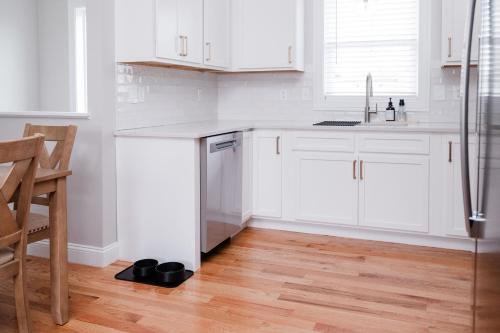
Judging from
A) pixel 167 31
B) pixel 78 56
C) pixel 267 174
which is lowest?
pixel 267 174

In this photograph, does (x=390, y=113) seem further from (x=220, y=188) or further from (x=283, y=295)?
(x=283, y=295)

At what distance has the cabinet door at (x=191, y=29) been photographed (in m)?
3.51

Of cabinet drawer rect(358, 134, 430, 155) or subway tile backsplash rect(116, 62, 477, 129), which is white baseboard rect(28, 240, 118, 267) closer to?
subway tile backsplash rect(116, 62, 477, 129)

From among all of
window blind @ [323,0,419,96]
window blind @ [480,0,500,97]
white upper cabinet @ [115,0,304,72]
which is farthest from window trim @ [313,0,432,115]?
window blind @ [480,0,500,97]

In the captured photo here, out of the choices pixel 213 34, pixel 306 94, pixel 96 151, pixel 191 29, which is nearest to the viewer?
pixel 96 151

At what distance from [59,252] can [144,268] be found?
74cm

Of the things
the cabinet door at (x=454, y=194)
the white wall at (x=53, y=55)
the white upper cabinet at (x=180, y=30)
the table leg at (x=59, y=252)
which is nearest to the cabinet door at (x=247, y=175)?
the white upper cabinet at (x=180, y=30)

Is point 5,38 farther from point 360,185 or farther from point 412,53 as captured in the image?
point 412,53

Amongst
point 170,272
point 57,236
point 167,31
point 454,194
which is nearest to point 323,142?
point 454,194

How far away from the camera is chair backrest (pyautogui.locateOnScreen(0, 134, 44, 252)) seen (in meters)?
1.90

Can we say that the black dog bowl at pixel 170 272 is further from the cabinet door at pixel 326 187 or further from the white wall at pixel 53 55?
the white wall at pixel 53 55

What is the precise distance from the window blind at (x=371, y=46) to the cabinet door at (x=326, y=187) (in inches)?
32.4

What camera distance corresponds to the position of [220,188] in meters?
3.41

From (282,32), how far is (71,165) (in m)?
2.03
